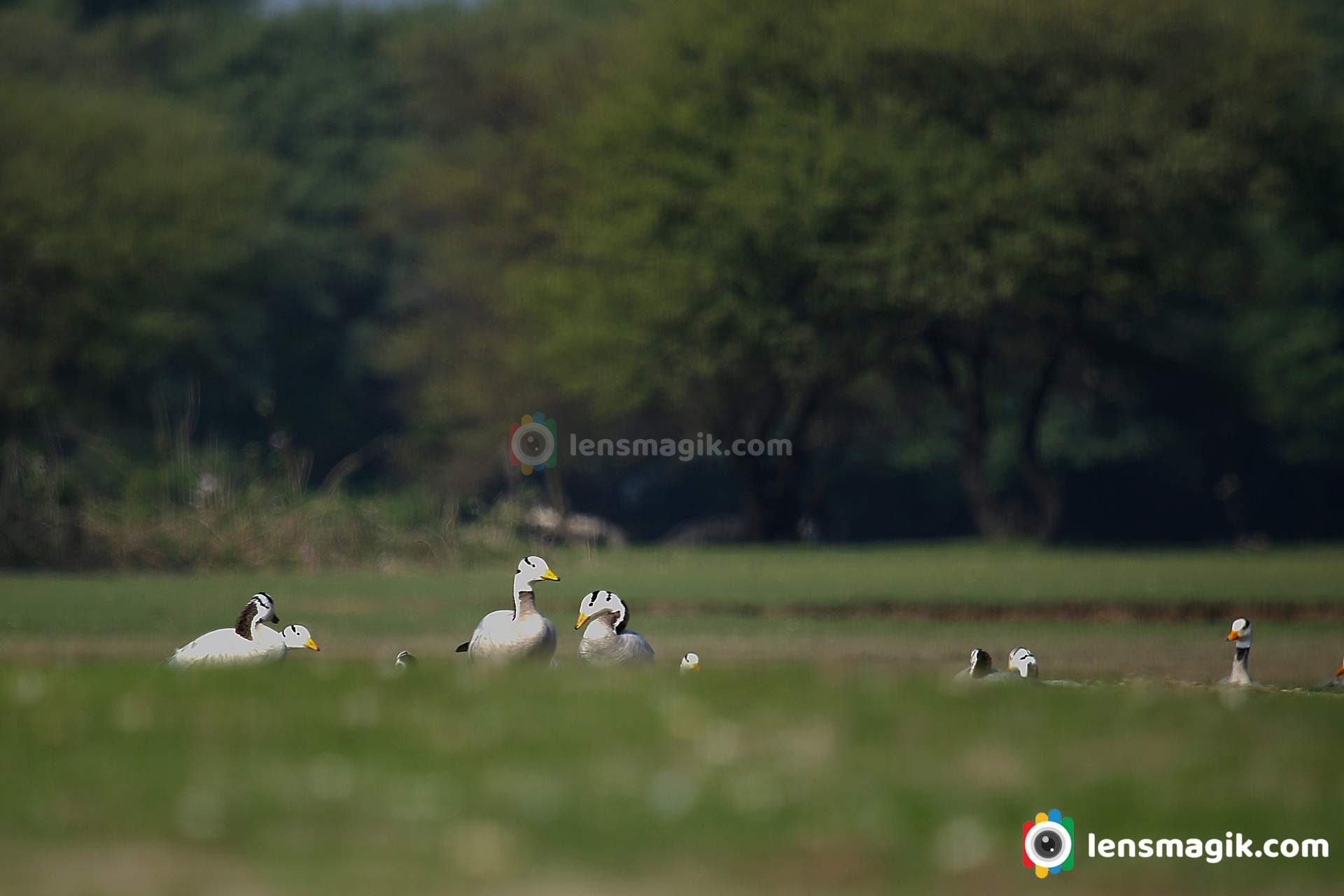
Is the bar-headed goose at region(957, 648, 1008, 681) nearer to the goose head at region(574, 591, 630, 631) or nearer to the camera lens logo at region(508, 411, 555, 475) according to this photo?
the goose head at region(574, 591, 630, 631)

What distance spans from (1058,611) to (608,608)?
14503mm

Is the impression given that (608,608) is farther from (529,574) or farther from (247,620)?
(247,620)

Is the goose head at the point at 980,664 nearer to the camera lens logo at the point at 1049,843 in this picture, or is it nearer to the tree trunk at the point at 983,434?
the camera lens logo at the point at 1049,843

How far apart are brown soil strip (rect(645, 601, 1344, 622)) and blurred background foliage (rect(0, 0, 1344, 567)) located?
39.4 feet

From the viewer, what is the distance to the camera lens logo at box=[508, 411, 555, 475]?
63031mm

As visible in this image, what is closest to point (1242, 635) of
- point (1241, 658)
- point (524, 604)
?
point (1241, 658)

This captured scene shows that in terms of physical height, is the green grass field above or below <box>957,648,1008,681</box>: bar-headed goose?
below

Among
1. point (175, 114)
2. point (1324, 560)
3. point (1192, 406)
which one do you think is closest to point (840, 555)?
point (1324, 560)

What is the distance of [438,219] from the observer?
7188 cm

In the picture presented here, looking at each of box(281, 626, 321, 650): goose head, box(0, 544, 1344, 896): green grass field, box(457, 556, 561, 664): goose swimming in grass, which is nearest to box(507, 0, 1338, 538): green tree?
box(281, 626, 321, 650): goose head

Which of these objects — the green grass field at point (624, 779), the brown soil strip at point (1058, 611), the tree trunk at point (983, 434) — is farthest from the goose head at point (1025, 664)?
the tree trunk at point (983, 434)

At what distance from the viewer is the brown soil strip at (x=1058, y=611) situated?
27.6 metres

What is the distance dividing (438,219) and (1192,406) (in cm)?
2762

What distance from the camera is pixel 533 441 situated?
64312mm
